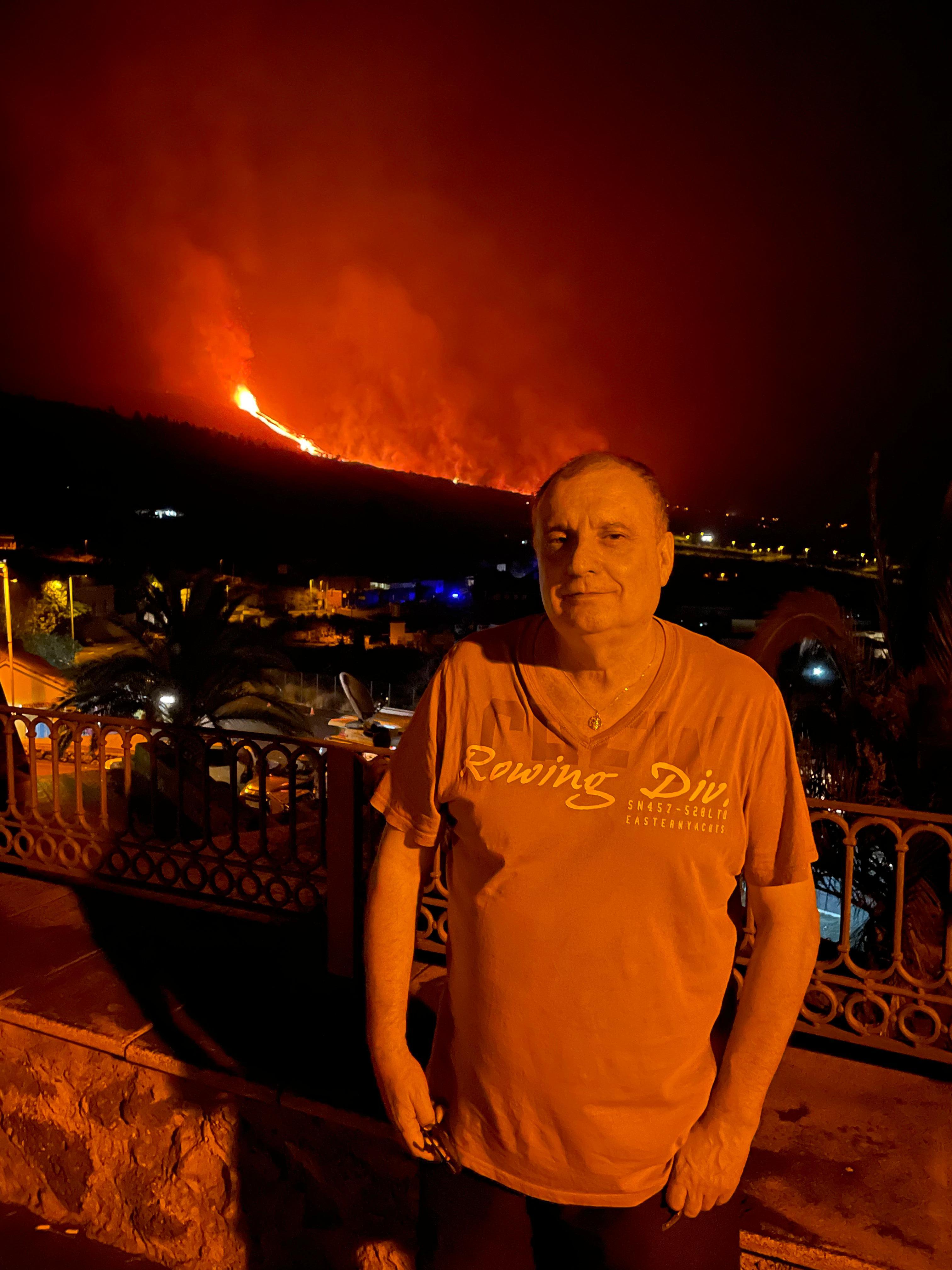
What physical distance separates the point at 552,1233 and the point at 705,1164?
0.37 meters

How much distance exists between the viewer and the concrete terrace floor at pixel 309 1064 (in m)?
2.57

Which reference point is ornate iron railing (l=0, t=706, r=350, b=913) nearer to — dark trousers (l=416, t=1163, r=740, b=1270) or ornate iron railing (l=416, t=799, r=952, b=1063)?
ornate iron railing (l=416, t=799, r=952, b=1063)

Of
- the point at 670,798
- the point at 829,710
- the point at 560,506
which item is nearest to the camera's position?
the point at 670,798

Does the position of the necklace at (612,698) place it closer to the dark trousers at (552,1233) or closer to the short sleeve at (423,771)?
the short sleeve at (423,771)

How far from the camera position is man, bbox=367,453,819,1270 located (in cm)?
162

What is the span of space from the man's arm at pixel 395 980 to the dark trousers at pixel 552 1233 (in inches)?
5.1

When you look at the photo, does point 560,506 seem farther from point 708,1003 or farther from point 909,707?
point 909,707

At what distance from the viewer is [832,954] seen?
840 centimetres

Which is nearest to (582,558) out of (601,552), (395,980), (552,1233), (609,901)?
(601,552)

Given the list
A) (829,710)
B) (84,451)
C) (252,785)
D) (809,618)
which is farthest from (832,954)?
(84,451)

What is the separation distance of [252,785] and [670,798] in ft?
80.2

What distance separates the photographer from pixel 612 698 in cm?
175

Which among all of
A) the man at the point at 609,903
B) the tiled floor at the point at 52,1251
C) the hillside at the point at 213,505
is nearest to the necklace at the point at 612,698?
the man at the point at 609,903

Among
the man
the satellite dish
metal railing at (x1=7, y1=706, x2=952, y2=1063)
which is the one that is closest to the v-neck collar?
the man
